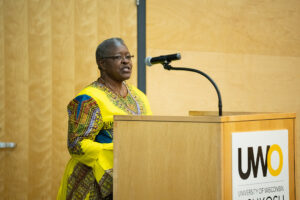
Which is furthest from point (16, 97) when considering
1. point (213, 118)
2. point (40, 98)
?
point (213, 118)

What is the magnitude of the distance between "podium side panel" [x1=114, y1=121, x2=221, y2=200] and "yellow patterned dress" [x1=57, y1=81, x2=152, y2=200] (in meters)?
0.22

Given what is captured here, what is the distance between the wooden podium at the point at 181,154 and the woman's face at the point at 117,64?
594 millimetres

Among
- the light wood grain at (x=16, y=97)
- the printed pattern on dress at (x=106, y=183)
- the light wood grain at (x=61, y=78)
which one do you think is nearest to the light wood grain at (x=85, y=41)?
the light wood grain at (x=61, y=78)

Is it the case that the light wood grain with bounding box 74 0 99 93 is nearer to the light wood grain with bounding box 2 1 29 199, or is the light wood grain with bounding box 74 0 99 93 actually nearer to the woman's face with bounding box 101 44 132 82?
the light wood grain with bounding box 2 1 29 199

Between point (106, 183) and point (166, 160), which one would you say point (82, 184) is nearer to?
point (106, 183)

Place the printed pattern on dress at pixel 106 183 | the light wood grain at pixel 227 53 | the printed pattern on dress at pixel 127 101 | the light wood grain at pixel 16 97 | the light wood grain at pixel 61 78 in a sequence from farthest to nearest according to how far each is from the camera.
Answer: the light wood grain at pixel 227 53 < the light wood grain at pixel 61 78 < the light wood grain at pixel 16 97 < the printed pattern on dress at pixel 127 101 < the printed pattern on dress at pixel 106 183

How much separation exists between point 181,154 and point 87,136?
23.7 inches

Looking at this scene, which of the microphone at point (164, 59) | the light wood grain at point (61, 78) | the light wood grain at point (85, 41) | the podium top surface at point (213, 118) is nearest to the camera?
the podium top surface at point (213, 118)

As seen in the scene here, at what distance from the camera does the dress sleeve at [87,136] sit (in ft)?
6.50

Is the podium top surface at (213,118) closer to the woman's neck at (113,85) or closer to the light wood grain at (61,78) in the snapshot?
the woman's neck at (113,85)

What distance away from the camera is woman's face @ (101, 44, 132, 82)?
2.31 metres

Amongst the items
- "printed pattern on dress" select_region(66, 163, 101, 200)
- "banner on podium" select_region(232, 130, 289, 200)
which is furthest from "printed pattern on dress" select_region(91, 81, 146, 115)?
"banner on podium" select_region(232, 130, 289, 200)

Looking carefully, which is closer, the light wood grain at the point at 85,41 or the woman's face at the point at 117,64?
the woman's face at the point at 117,64

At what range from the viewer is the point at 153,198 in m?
Answer: 1.67
